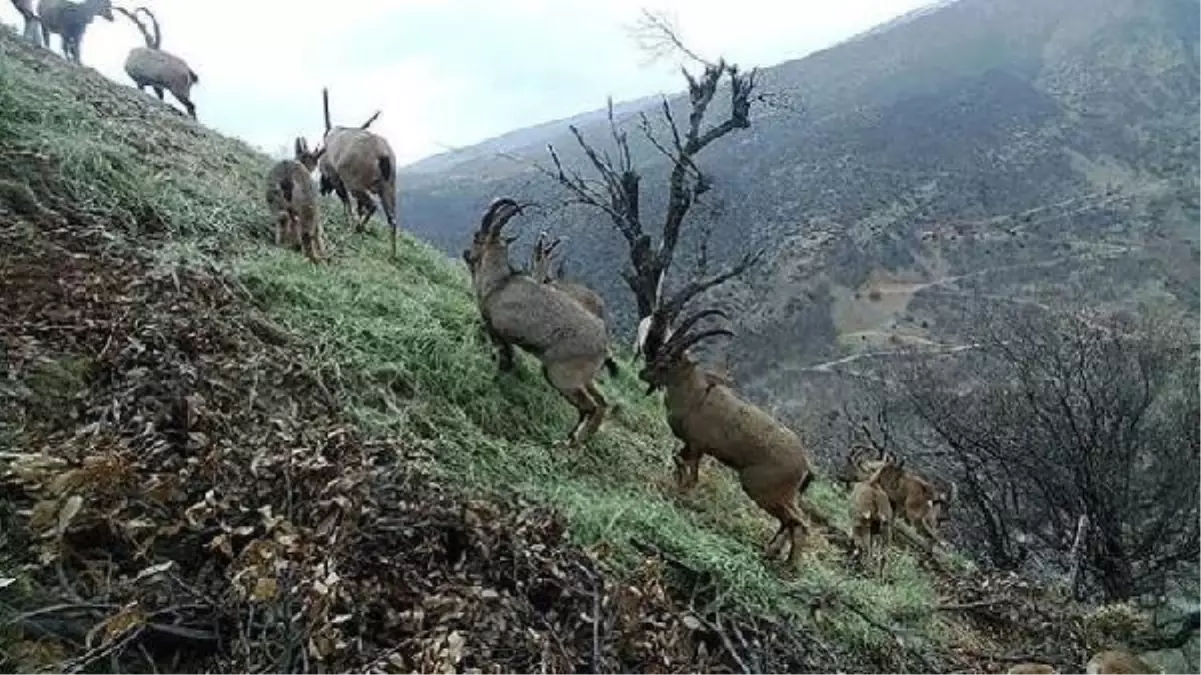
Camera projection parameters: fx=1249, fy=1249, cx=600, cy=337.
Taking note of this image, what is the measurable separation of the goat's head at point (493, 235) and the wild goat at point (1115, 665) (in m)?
3.86

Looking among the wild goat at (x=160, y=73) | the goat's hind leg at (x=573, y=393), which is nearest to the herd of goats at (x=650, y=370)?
the goat's hind leg at (x=573, y=393)

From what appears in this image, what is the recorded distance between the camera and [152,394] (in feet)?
16.0

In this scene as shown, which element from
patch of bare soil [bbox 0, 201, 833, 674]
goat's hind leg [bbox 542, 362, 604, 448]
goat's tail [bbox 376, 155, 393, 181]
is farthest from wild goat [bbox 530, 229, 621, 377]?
patch of bare soil [bbox 0, 201, 833, 674]

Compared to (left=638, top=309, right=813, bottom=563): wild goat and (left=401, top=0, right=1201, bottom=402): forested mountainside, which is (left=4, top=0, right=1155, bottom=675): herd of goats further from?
(left=401, top=0, right=1201, bottom=402): forested mountainside

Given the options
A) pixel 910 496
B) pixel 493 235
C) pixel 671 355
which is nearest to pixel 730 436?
pixel 671 355

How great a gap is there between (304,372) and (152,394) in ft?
2.94

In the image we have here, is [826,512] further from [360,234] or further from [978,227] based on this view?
[978,227]

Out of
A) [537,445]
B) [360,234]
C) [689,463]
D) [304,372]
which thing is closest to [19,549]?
[304,372]

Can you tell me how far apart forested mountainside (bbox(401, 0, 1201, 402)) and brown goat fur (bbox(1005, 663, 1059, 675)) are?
940 inches

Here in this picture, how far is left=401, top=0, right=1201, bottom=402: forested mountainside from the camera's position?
43.4 metres

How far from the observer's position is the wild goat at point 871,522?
320 inches

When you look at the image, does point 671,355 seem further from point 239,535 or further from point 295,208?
point 239,535

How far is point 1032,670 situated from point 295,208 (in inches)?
196

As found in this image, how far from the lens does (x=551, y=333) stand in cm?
666
